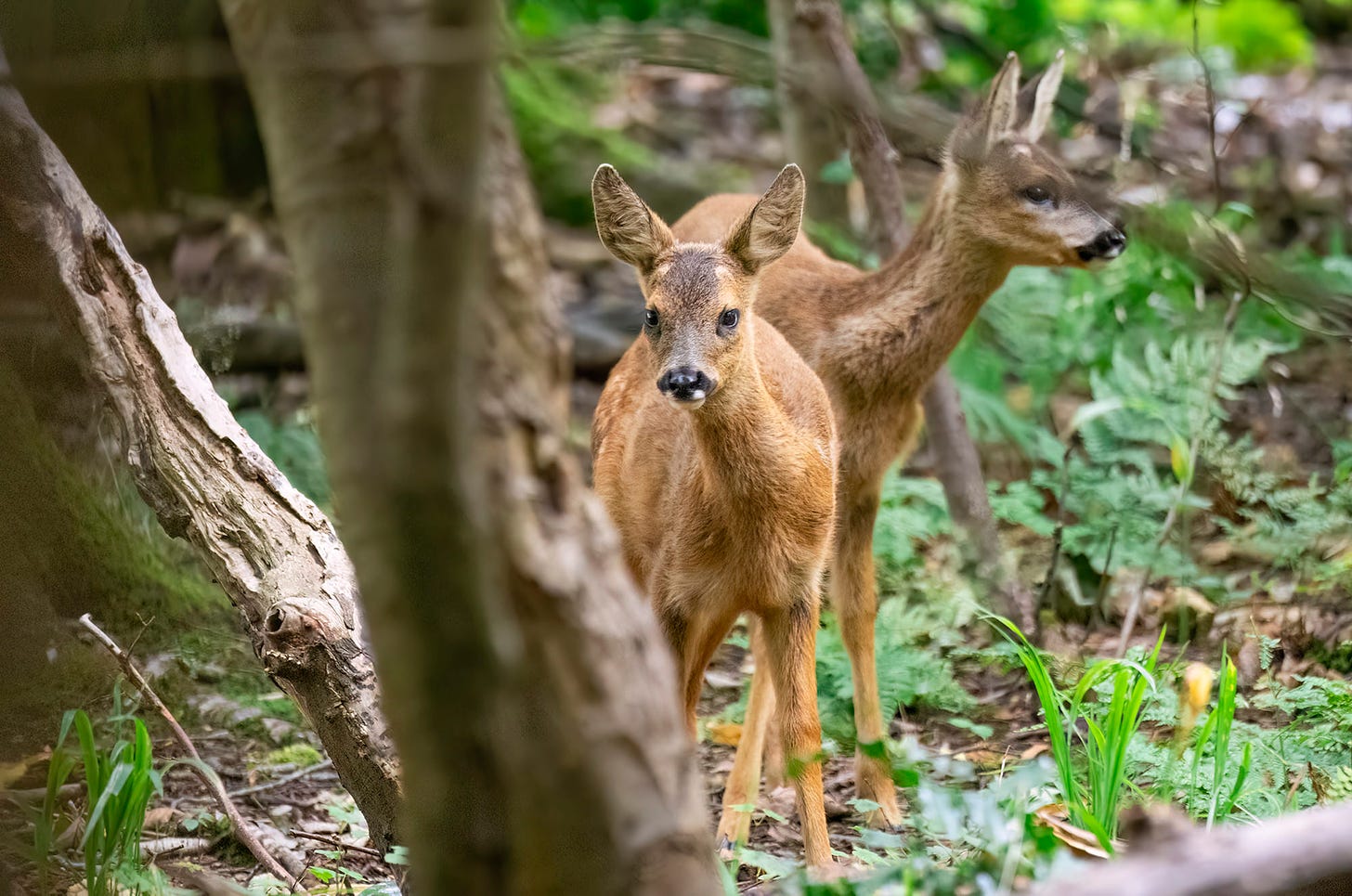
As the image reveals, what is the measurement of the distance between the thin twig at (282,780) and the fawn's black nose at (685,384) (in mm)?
1897

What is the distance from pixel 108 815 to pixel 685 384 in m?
2.11

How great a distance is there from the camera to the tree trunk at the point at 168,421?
4250 mm

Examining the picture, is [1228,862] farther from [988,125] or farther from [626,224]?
[988,125]

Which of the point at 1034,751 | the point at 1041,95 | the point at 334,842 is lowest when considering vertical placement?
the point at 1034,751

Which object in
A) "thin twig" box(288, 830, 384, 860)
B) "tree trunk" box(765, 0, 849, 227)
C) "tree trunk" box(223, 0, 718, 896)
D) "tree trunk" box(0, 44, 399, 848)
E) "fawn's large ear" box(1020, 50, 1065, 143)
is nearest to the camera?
"tree trunk" box(223, 0, 718, 896)

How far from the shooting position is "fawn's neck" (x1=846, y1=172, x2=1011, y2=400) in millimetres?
6098

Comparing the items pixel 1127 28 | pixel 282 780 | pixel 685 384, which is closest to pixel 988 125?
pixel 685 384

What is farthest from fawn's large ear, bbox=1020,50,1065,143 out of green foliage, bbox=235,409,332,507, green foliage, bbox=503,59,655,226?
green foliage, bbox=503,59,655,226

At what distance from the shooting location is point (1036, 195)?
6.12 metres

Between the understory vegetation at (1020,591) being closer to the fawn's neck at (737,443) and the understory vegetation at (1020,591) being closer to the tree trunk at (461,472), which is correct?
the tree trunk at (461,472)

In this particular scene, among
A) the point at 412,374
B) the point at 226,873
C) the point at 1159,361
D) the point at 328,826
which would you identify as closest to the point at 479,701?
the point at 412,374

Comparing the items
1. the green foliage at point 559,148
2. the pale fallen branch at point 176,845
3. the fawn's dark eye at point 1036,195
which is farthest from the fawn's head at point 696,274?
the green foliage at point 559,148

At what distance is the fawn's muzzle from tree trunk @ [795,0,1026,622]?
7.37ft

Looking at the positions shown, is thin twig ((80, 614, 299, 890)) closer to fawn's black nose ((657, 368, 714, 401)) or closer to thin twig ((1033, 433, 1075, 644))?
fawn's black nose ((657, 368, 714, 401))
